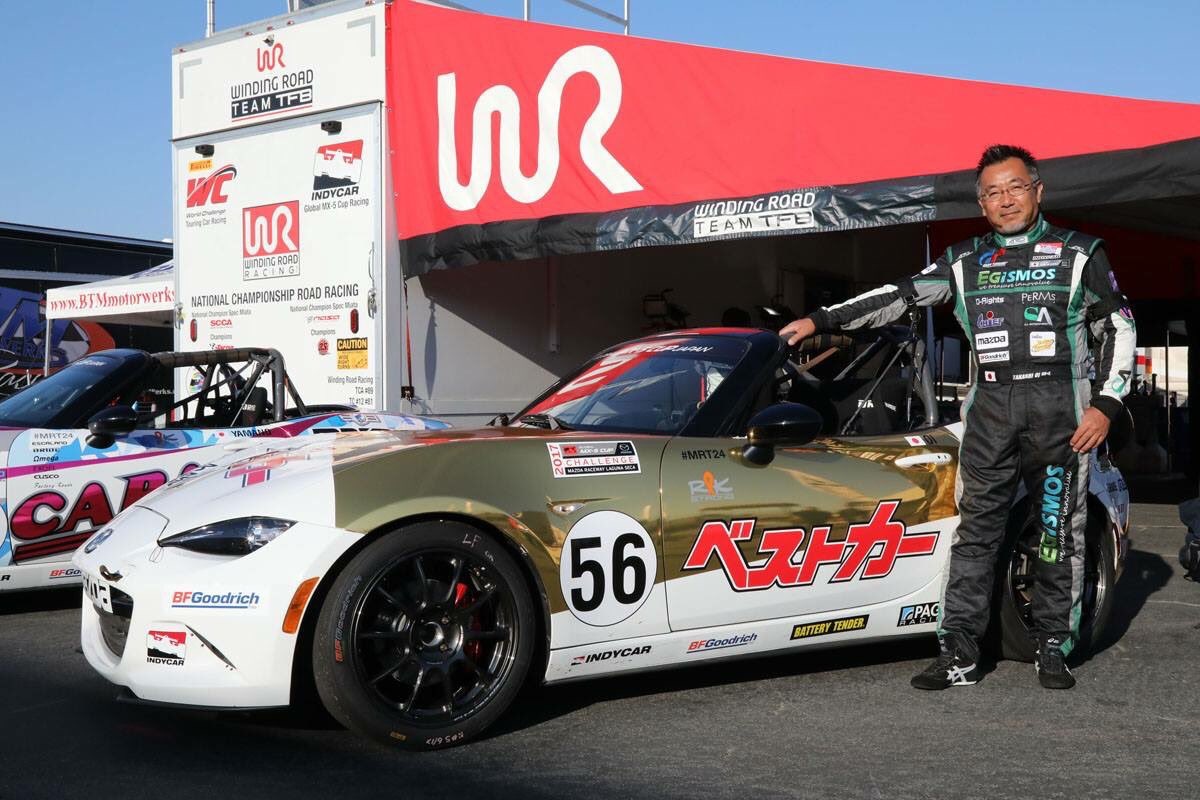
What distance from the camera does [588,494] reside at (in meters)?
3.93

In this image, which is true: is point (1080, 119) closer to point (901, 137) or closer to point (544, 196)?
point (901, 137)

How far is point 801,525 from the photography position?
14.0 feet

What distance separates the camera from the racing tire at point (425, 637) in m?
3.49

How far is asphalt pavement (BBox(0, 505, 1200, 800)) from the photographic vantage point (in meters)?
3.32

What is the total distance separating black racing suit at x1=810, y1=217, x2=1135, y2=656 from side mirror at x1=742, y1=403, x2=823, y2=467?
2.43 feet

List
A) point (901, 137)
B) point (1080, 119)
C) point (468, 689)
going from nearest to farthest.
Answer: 1. point (468, 689)
2. point (1080, 119)
3. point (901, 137)

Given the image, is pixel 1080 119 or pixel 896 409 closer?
pixel 896 409

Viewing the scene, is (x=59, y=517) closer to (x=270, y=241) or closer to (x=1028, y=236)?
(x=270, y=241)

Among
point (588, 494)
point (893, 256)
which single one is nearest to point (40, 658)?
point (588, 494)

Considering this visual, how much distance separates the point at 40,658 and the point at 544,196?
5.28 m

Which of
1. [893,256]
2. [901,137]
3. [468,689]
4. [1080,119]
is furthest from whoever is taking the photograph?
[893,256]

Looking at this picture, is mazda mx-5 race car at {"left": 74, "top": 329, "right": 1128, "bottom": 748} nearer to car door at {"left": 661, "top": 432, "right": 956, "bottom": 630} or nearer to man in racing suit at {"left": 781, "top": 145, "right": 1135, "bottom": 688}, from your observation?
car door at {"left": 661, "top": 432, "right": 956, "bottom": 630}

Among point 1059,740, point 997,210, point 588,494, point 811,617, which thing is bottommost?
point 1059,740

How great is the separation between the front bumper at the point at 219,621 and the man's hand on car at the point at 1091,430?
8.19 ft
